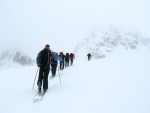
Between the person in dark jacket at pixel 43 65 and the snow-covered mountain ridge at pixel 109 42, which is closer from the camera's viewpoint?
the person in dark jacket at pixel 43 65

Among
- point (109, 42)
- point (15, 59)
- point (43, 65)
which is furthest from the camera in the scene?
point (15, 59)

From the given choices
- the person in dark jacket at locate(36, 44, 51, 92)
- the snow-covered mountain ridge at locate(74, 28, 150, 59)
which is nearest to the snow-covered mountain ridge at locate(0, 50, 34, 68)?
the snow-covered mountain ridge at locate(74, 28, 150, 59)

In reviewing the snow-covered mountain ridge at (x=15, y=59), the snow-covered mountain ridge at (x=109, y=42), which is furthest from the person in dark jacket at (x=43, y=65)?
the snow-covered mountain ridge at (x=15, y=59)

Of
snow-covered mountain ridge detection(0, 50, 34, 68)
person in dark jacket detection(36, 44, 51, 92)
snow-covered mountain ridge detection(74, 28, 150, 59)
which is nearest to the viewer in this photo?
person in dark jacket detection(36, 44, 51, 92)

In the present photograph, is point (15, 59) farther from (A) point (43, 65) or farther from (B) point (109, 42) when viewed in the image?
(A) point (43, 65)

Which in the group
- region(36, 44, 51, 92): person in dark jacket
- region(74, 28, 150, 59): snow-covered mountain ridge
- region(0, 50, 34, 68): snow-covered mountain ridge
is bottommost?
region(36, 44, 51, 92): person in dark jacket

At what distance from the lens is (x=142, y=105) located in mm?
7273

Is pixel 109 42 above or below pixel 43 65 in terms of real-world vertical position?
above

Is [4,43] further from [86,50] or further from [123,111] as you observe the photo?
[123,111]

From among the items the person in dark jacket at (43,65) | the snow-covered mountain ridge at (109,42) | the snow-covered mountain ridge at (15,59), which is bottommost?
the person in dark jacket at (43,65)

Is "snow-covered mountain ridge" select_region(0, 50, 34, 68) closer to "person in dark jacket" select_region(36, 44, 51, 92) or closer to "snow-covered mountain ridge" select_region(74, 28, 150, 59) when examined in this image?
"snow-covered mountain ridge" select_region(74, 28, 150, 59)

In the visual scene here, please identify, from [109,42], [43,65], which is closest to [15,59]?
[109,42]

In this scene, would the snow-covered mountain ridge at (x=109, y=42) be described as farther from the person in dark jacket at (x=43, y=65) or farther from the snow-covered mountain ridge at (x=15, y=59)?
the person in dark jacket at (x=43, y=65)

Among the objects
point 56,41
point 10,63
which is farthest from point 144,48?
point 10,63
